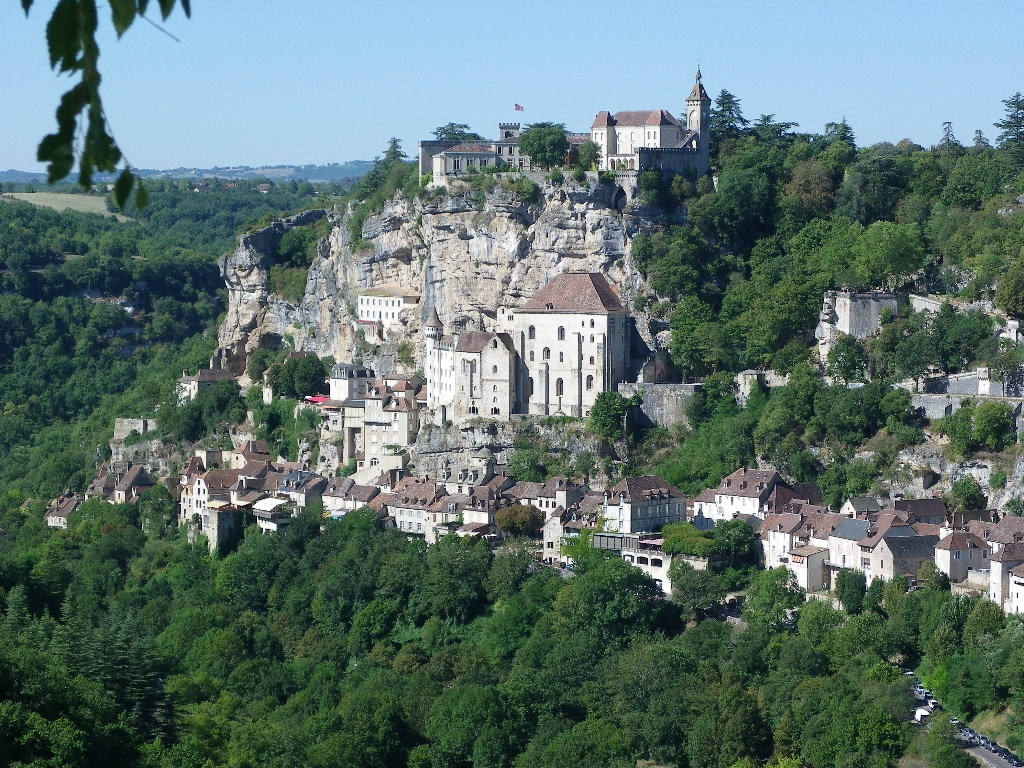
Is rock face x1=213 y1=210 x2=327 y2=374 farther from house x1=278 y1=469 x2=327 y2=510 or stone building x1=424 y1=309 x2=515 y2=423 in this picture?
stone building x1=424 y1=309 x2=515 y2=423

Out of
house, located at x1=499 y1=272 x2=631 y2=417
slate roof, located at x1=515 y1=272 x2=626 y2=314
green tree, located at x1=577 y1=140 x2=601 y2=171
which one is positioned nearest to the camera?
house, located at x1=499 y1=272 x2=631 y2=417

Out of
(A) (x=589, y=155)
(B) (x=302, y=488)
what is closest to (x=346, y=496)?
(B) (x=302, y=488)

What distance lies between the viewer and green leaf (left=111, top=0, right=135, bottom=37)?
14.4ft

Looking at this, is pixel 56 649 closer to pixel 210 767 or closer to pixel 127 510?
pixel 210 767

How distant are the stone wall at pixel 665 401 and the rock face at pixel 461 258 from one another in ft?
7.91

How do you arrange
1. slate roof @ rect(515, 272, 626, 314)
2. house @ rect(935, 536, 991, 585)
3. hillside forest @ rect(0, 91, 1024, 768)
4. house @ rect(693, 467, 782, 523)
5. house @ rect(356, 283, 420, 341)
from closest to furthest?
hillside forest @ rect(0, 91, 1024, 768) → house @ rect(935, 536, 991, 585) → house @ rect(693, 467, 782, 523) → slate roof @ rect(515, 272, 626, 314) → house @ rect(356, 283, 420, 341)

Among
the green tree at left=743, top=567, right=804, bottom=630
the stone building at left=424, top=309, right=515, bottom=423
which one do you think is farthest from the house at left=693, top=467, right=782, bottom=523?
the stone building at left=424, top=309, right=515, bottom=423

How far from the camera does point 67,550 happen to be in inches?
2111

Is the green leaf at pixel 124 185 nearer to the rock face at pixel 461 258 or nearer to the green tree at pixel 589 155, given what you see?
the rock face at pixel 461 258

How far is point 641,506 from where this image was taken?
42938 millimetres

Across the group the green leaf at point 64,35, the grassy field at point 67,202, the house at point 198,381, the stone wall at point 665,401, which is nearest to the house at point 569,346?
the stone wall at point 665,401

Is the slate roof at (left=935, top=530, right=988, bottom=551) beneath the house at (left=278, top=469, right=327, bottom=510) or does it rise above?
above

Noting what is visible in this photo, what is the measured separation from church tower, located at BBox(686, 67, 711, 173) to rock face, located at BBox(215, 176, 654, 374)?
445cm

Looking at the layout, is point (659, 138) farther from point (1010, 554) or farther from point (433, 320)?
point (1010, 554)
